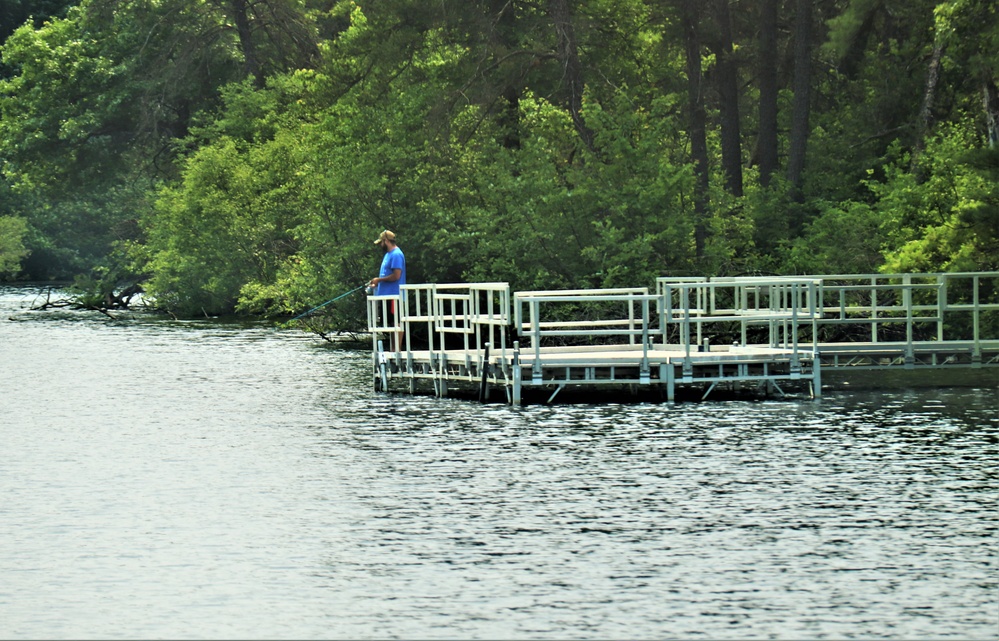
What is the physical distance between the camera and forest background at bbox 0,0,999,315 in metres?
34.4

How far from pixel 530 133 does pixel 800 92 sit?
7515mm

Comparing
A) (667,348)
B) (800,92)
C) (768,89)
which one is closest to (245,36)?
(768,89)

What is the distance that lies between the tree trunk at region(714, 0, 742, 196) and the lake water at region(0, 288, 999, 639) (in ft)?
75.5

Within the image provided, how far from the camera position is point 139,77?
61094 millimetres

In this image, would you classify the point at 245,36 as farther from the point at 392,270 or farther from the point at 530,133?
the point at 392,270

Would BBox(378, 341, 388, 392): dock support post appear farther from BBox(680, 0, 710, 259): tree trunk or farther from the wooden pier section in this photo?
BBox(680, 0, 710, 259): tree trunk

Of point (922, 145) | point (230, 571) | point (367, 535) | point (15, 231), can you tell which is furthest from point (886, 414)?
point (15, 231)

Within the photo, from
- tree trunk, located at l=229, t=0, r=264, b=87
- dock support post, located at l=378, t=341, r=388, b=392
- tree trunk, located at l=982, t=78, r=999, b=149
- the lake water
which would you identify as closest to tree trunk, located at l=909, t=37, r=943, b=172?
tree trunk, located at l=982, t=78, r=999, b=149

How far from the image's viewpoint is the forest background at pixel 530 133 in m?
34.4

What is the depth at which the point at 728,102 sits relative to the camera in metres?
46.6

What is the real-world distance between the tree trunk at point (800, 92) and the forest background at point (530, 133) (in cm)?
8

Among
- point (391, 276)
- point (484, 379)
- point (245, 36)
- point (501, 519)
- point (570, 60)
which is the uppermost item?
point (245, 36)

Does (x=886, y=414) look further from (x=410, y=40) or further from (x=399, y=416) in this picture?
(x=410, y=40)

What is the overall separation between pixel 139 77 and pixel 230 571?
52714 millimetres
